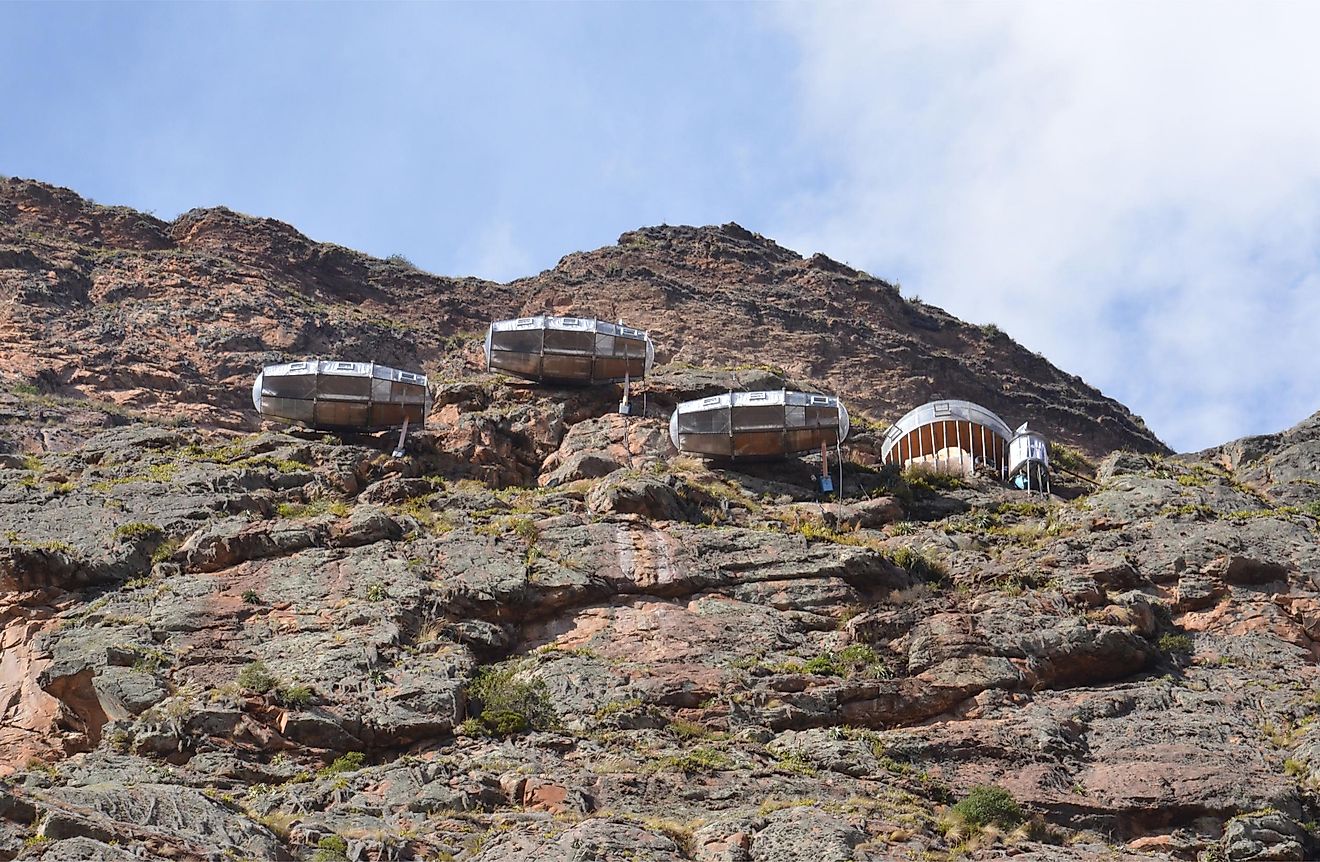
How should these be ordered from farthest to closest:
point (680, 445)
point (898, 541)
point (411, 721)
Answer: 1. point (680, 445)
2. point (898, 541)
3. point (411, 721)

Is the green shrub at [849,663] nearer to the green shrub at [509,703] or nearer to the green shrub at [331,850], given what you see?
the green shrub at [509,703]

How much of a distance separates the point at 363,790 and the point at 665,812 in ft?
13.9

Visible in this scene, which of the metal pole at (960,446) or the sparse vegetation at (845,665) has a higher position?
the metal pole at (960,446)

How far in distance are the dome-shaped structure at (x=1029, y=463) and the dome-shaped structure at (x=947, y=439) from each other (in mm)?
603

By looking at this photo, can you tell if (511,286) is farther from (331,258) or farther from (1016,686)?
(1016,686)

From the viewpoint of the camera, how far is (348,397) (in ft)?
135

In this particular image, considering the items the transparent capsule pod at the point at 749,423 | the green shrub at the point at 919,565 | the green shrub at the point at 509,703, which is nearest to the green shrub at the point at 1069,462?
the transparent capsule pod at the point at 749,423

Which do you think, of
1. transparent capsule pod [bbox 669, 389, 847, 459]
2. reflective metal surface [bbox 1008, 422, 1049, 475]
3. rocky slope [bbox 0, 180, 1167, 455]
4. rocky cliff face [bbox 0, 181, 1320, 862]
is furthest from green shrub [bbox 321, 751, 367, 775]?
rocky slope [bbox 0, 180, 1167, 455]

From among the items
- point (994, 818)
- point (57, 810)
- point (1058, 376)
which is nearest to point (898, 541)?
point (994, 818)

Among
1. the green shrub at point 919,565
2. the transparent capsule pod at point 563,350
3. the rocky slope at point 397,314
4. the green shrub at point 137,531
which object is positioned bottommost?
the green shrub at point 919,565

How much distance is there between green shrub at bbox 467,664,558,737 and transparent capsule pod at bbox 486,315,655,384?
16538 mm

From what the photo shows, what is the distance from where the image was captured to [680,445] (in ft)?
129

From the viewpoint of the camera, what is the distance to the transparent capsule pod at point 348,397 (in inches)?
1617

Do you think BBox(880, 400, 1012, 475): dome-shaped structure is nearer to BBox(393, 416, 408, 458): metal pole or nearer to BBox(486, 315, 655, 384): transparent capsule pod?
BBox(486, 315, 655, 384): transparent capsule pod
